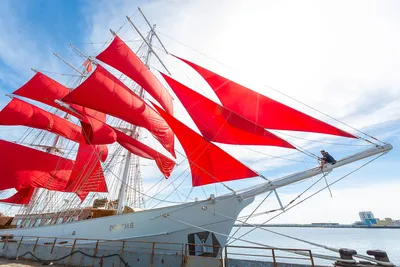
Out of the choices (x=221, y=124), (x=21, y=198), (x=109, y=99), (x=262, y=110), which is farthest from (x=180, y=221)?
(x=21, y=198)

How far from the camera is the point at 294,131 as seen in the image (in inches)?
335

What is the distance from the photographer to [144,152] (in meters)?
17.0

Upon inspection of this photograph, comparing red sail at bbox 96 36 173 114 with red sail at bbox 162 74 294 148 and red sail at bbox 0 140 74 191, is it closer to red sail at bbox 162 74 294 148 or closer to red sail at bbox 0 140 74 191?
red sail at bbox 162 74 294 148

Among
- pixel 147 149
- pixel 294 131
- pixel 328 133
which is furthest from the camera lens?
pixel 147 149

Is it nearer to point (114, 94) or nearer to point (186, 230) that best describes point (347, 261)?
point (186, 230)

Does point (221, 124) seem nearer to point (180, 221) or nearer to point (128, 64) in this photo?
point (180, 221)

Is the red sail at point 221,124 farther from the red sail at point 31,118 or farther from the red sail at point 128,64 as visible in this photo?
the red sail at point 31,118

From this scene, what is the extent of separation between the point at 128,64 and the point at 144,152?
275 inches

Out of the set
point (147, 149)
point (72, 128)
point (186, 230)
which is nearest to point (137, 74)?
point (147, 149)

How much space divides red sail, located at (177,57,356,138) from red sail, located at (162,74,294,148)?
1.31 feet

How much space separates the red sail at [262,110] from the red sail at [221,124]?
400 mm

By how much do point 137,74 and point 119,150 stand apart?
761cm

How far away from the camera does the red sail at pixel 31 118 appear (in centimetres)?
2216

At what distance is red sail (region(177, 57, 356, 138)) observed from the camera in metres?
8.17
